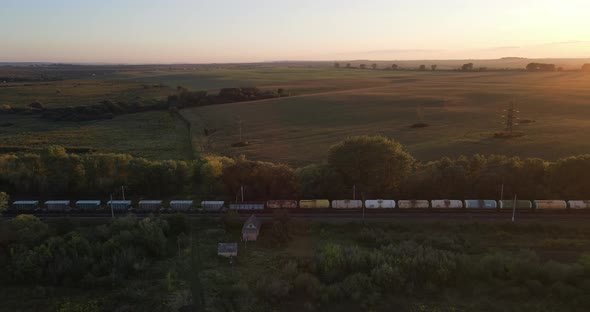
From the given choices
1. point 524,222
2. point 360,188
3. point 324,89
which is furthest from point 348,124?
point 324,89

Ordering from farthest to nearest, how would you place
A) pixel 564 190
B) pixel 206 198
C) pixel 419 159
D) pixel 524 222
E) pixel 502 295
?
pixel 419 159
pixel 206 198
pixel 564 190
pixel 524 222
pixel 502 295

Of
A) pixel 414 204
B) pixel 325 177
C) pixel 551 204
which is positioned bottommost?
pixel 414 204

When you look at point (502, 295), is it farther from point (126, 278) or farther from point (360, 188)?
point (126, 278)

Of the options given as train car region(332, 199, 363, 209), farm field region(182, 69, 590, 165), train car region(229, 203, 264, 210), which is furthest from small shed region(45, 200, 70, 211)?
train car region(332, 199, 363, 209)

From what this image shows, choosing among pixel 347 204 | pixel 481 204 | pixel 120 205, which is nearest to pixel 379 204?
pixel 347 204

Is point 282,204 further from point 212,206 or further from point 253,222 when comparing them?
point 212,206

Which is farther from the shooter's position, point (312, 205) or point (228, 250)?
point (312, 205)

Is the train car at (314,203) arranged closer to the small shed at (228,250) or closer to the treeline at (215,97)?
the small shed at (228,250)
